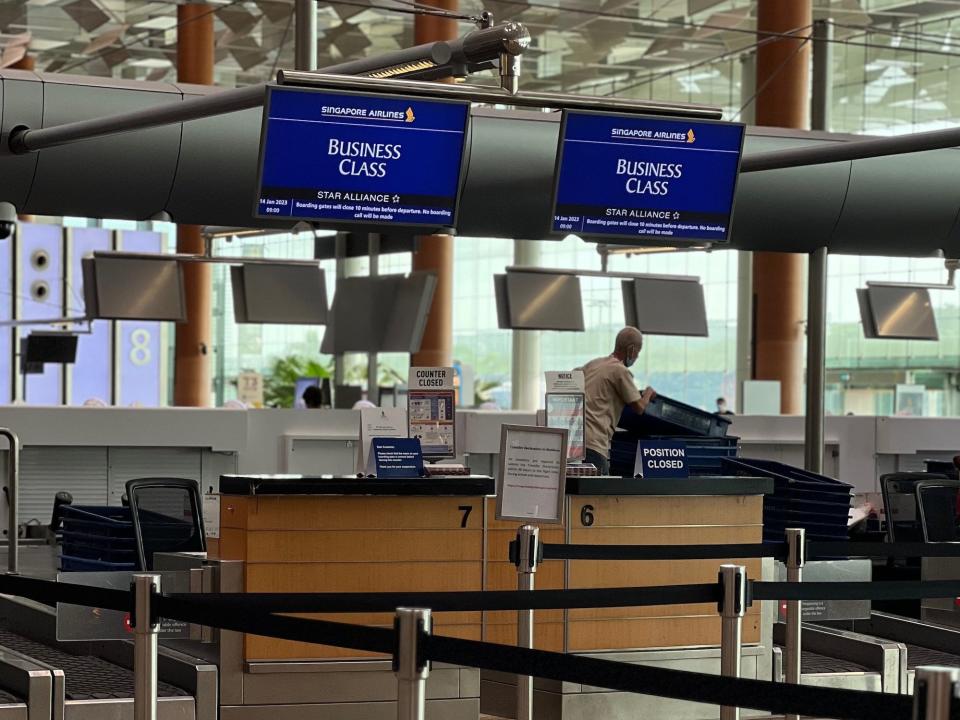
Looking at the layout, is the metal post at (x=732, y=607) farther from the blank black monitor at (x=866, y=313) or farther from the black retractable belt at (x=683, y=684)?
the blank black monitor at (x=866, y=313)

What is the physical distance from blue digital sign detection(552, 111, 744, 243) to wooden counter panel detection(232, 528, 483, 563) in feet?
8.03

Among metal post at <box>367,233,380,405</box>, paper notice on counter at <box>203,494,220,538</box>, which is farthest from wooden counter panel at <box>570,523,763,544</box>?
metal post at <box>367,233,380,405</box>

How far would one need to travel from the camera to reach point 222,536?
6164 mm

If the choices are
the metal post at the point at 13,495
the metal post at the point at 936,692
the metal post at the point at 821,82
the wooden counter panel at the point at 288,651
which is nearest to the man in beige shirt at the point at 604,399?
the wooden counter panel at the point at 288,651

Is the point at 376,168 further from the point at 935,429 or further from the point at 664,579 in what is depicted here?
the point at 935,429

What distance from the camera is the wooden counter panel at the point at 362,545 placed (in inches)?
235

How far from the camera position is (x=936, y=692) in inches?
106

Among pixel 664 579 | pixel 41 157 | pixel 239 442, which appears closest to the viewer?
pixel 664 579

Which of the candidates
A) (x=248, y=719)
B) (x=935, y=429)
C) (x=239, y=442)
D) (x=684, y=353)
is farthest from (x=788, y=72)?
(x=684, y=353)

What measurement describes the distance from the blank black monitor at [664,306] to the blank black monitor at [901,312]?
1716mm

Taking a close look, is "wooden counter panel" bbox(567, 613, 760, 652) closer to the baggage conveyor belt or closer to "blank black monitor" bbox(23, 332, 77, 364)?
the baggage conveyor belt

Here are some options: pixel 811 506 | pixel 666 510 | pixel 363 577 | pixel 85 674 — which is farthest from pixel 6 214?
pixel 811 506

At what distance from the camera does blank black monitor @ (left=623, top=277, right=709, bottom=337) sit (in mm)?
13945

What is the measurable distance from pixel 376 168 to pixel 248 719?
2864 mm
